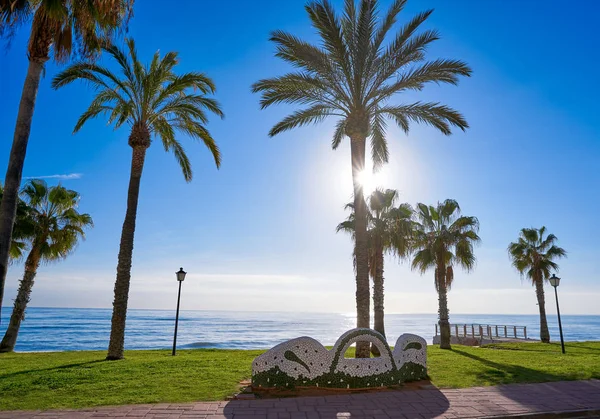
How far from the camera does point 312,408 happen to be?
720 centimetres

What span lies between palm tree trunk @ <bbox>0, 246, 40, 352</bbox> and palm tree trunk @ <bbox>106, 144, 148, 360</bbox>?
796 cm

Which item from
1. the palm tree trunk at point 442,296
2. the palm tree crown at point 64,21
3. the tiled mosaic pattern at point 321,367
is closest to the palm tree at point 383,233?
the palm tree trunk at point 442,296

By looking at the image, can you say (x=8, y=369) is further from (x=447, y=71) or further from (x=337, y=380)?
(x=447, y=71)

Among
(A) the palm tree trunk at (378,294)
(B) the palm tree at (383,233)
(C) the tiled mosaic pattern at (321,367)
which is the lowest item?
(C) the tiled mosaic pattern at (321,367)

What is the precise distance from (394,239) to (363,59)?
9.68 m

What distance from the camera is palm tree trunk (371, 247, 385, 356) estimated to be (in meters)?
18.8

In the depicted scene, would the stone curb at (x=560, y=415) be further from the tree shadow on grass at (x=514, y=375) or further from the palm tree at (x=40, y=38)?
the palm tree at (x=40, y=38)

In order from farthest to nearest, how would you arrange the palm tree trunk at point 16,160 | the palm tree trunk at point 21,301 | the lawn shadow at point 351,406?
the palm tree trunk at point 21,301, the palm tree trunk at point 16,160, the lawn shadow at point 351,406

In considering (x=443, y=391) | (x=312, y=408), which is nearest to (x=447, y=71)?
(x=443, y=391)

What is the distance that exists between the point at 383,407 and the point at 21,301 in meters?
18.7

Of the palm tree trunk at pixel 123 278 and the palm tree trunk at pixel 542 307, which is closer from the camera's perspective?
the palm tree trunk at pixel 123 278

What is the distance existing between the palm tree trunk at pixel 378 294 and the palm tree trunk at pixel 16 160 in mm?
14944

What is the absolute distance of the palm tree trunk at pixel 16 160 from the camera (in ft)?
25.1

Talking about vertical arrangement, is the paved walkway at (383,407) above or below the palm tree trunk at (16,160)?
Result: below
